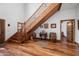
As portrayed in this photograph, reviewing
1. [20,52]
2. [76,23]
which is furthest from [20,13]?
[76,23]

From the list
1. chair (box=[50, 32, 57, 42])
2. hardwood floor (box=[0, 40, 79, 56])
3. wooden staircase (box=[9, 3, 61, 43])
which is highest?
wooden staircase (box=[9, 3, 61, 43])

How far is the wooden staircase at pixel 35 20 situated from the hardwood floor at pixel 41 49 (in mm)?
149

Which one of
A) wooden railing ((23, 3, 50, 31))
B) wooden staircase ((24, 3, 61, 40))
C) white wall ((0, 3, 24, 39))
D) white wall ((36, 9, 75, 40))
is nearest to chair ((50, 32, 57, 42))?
white wall ((36, 9, 75, 40))

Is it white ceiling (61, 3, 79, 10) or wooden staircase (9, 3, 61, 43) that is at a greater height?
white ceiling (61, 3, 79, 10)

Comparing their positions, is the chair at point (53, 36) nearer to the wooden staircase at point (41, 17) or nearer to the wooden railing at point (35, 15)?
the wooden staircase at point (41, 17)

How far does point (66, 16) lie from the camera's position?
7.25 feet

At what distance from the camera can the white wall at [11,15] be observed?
2.20 m

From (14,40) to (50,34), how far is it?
26.6 inches

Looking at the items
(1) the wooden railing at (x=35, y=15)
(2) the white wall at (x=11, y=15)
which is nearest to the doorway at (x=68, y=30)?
(1) the wooden railing at (x=35, y=15)

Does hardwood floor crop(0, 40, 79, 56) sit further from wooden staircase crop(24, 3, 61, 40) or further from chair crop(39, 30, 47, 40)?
wooden staircase crop(24, 3, 61, 40)

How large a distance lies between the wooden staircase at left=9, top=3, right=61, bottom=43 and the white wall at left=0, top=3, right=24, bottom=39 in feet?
0.42

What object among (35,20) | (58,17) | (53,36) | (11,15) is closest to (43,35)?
(53,36)

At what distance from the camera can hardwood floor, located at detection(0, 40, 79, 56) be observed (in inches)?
87.5

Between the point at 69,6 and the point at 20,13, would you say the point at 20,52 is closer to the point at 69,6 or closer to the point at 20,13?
the point at 20,13
